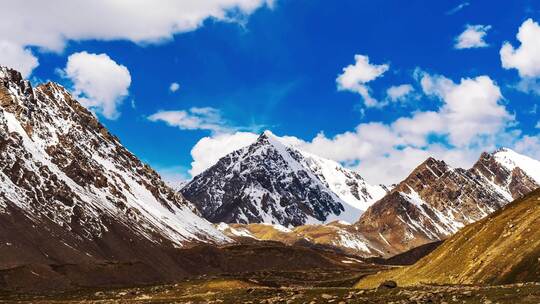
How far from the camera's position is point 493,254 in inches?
2963

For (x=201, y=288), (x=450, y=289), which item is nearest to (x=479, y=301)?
(x=450, y=289)

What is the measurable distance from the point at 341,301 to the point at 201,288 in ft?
280

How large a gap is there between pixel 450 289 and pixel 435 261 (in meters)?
48.1

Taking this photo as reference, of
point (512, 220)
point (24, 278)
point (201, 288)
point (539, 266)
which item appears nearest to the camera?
point (539, 266)

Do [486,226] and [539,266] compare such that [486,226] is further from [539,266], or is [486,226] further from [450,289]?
[450,289]

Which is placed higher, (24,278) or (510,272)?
(24,278)

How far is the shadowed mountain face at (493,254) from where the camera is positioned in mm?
64938

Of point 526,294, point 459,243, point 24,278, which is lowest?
point 526,294

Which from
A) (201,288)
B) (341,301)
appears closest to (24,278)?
(201,288)

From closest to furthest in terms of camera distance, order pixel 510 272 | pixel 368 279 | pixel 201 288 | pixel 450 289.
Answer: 1. pixel 450 289
2. pixel 510 272
3. pixel 368 279
4. pixel 201 288

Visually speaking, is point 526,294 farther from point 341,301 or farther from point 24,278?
point 24,278

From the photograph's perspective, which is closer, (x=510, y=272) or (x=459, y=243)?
(x=510, y=272)

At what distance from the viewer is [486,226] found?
310 ft

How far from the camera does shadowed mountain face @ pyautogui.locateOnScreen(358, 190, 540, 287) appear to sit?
64938 millimetres
